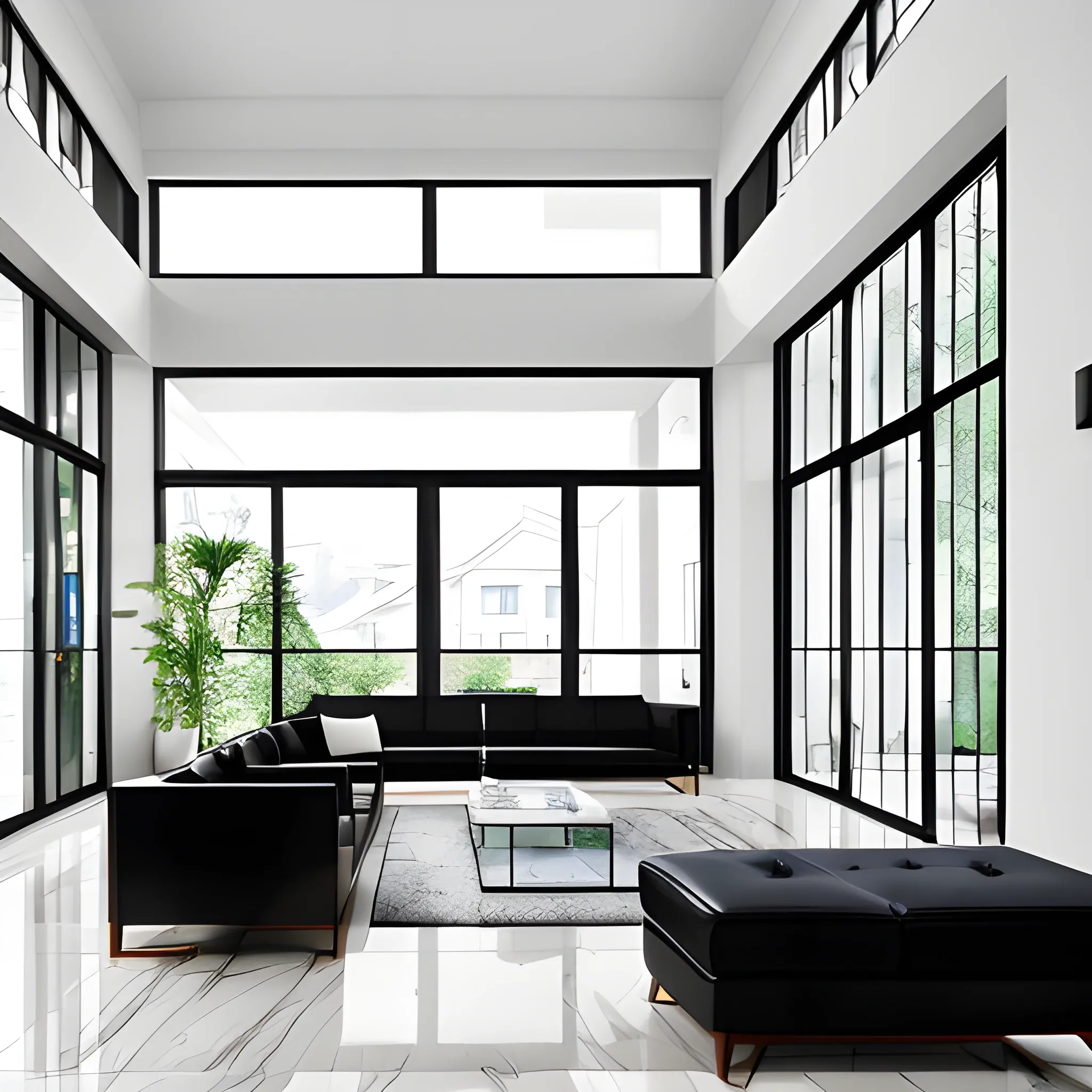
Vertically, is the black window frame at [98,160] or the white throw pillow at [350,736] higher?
the black window frame at [98,160]

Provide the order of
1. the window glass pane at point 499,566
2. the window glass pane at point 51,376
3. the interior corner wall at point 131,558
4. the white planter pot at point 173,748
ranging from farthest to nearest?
1. the window glass pane at point 499,566
2. the white planter pot at point 173,748
3. the interior corner wall at point 131,558
4. the window glass pane at point 51,376

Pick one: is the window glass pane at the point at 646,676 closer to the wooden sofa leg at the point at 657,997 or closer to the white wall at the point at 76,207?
the white wall at the point at 76,207

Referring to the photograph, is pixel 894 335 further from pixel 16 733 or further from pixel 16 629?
pixel 16 733

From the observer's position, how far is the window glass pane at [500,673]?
8.71 m

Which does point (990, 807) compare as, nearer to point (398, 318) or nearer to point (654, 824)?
point (654, 824)

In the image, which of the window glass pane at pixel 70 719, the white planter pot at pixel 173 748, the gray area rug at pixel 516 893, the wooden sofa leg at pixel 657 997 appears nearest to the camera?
the wooden sofa leg at pixel 657 997

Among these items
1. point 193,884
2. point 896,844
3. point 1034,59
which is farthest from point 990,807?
point 193,884

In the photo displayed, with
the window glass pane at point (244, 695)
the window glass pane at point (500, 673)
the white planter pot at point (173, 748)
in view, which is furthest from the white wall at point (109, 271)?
the window glass pane at point (500, 673)

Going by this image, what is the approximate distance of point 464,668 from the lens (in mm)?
8719

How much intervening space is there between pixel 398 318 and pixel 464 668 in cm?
307

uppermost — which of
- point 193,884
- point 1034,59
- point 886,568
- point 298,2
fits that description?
point 298,2

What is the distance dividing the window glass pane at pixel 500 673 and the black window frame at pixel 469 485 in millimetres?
49

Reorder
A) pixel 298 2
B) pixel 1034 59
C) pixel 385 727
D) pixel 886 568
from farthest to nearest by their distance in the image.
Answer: pixel 385 727 < pixel 298 2 < pixel 886 568 < pixel 1034 59

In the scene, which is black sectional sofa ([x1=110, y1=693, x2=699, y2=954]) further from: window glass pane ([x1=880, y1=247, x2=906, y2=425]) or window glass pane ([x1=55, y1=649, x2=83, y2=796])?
window glass pane ([x1=880, y1=247, x2=906, y2=425])
